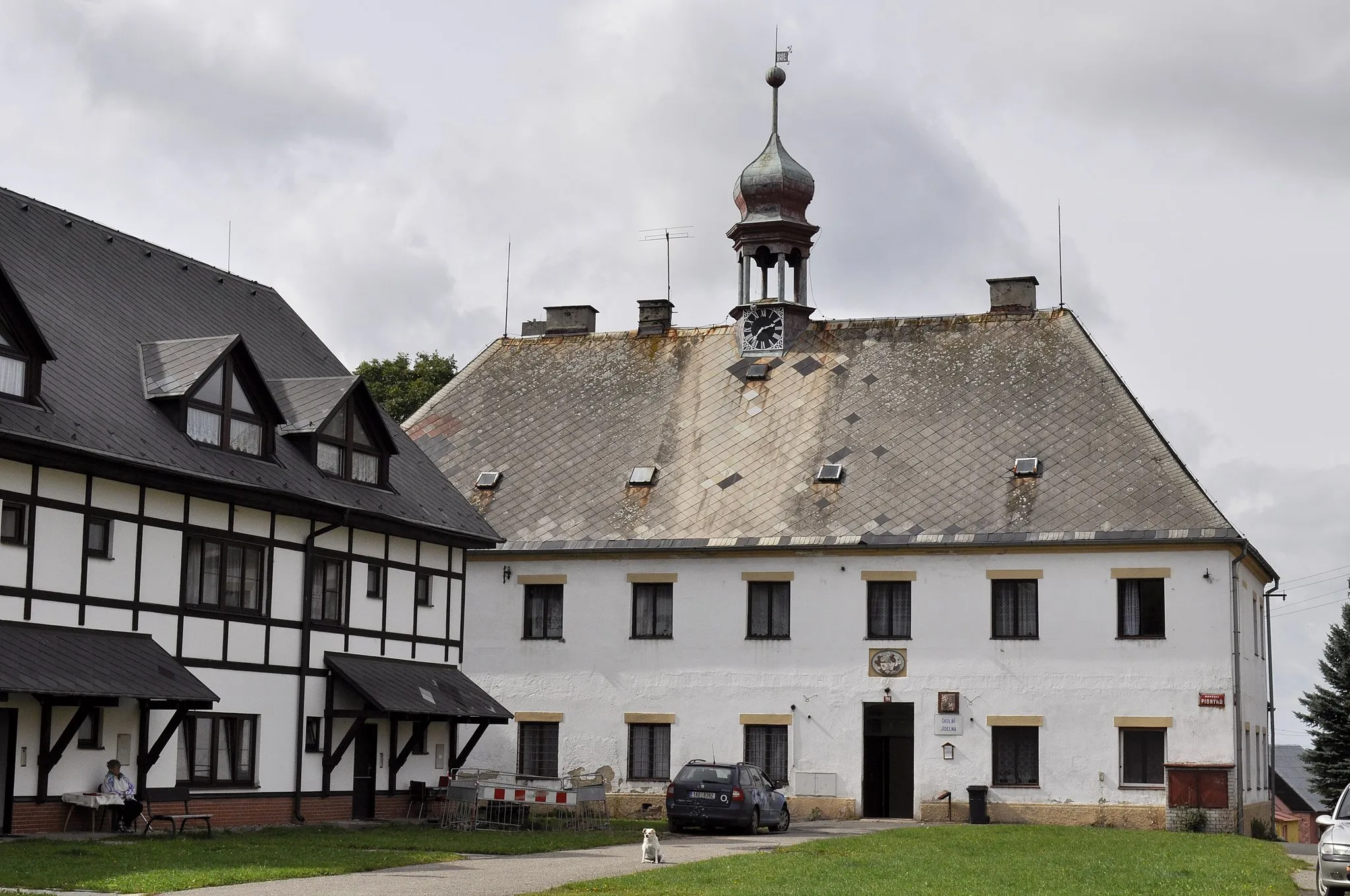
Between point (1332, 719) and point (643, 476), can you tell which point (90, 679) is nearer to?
point (643, 476)

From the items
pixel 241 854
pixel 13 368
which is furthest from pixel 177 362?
pixel 241 854

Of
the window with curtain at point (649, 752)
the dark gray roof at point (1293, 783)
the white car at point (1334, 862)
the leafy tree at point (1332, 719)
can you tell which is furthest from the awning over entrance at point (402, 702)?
the dark gray roof at point (1293, 783)

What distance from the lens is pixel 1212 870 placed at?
2270 centimetres

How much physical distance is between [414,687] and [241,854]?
9.69 meters

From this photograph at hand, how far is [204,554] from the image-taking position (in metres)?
27.9

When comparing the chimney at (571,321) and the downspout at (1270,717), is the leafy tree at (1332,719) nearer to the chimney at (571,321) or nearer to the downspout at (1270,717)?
the downspout at (1270,717)

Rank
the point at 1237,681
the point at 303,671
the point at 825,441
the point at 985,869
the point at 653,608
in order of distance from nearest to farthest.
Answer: the point at 985,869, the point at 303,671, the point at 1237,681, the point at 653,608, the point at 825,441

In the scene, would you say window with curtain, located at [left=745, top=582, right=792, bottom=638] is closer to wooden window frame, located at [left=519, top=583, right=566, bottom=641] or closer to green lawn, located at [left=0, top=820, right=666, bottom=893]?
wooden window frame, located at [left=519, top=583, right=566, bottom=641]

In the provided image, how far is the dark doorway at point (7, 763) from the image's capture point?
23.7 meters

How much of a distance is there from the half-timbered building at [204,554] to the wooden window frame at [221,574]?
0.14ft

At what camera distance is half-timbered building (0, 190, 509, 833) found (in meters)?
24.5

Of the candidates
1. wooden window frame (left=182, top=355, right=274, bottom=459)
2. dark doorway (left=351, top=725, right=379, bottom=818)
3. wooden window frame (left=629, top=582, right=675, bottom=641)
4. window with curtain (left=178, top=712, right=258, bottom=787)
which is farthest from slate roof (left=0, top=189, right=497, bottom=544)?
wooden window frame (left=629, top=582, right=675, bottom=641)

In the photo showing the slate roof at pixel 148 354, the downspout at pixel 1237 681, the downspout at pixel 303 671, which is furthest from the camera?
the downspout at pixel 1237 681

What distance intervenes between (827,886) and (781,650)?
19.4 metres
